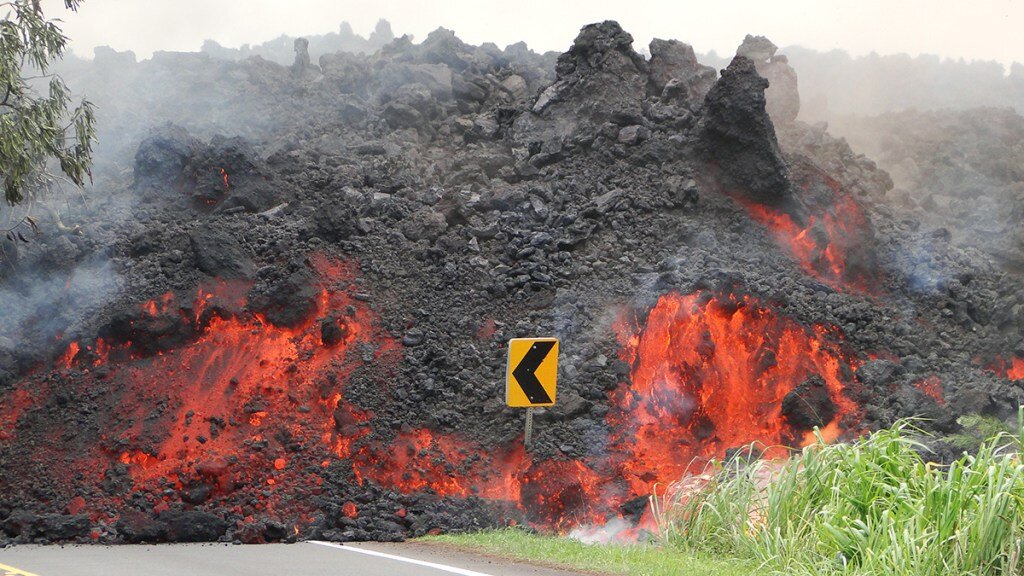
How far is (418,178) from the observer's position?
72.9ft

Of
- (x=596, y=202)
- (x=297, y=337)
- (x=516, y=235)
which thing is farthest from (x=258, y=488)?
(x=596, y=202)

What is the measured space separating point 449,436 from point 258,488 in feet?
9.89

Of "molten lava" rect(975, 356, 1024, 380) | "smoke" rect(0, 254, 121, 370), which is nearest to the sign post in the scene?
"smoke" rect(0, 254, 121, 370)

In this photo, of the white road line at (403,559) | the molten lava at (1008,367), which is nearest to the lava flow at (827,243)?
the molten lava at (1008,367)

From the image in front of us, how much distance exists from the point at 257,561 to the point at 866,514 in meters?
6.09

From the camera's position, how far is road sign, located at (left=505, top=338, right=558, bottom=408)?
13.8 m

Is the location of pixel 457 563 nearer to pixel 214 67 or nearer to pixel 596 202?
pixel 596 202

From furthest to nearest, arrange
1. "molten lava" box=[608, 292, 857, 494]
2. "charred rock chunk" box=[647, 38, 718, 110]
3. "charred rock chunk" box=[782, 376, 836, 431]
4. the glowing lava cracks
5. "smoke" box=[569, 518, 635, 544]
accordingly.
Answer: "charred rock chunk" box=[647, 38, 718, 110] < "charred rock chunk" box=[782, 376, 836, 431] < "molten lava" box=[608, 292, 857, 494] < the glowing lava cracks < "smoke" box=[569, 518, 635, 544]

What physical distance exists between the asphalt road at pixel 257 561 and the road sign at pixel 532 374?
2101 millimetres

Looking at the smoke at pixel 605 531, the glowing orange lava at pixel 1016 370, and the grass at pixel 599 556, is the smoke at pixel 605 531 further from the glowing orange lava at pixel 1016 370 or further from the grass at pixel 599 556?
the glowing orange lava at pixel 1016 370

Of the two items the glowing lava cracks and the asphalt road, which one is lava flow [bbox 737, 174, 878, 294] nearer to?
the glowing lava cracks

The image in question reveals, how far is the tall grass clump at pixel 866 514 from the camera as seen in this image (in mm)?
8781

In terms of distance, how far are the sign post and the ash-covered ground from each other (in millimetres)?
1949

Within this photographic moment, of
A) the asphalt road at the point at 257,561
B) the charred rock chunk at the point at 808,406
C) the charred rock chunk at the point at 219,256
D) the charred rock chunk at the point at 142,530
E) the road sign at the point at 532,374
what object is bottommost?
the charred rock chunk at the point at 142,530
